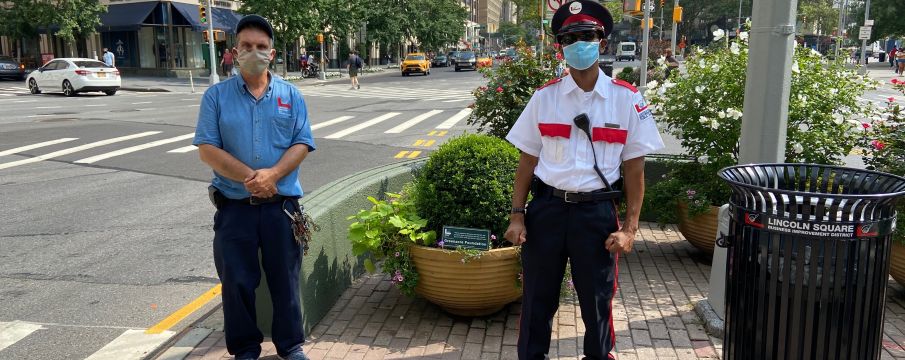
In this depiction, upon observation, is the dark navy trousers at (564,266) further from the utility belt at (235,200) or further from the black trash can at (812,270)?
the utility belt at (235,200)

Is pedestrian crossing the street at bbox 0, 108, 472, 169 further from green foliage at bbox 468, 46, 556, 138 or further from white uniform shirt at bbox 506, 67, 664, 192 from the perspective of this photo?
white uniform shirt at bbox 506, 67, 664, 192

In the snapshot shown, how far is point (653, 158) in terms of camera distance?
6.52m

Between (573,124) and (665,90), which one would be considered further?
(665,90)

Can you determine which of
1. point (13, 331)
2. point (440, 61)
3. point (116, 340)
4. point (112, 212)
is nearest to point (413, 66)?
point (440, 61)

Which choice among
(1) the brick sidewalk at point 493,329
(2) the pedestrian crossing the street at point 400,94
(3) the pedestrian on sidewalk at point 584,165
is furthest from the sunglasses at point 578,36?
(2) the pedestrian crossing the street at point 400,94

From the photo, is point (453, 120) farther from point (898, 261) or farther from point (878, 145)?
point (898, 261)

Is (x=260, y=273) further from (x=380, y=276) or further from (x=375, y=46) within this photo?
(x=375, y=46)

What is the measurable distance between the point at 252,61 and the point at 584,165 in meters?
1.76

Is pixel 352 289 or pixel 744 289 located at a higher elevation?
pixel 744 289

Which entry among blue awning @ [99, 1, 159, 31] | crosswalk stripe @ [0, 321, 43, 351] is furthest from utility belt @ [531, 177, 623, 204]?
blue awning @ [99, 1, 159, 31]

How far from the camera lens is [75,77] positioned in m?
25.7

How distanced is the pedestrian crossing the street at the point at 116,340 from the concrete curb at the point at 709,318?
3.39 meters

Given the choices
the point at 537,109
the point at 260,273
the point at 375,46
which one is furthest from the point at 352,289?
the point at 375,46

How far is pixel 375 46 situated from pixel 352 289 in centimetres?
6139
